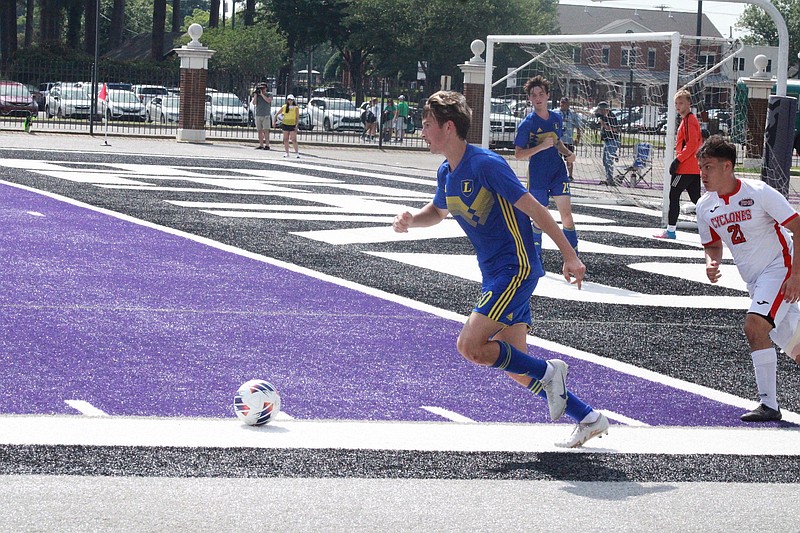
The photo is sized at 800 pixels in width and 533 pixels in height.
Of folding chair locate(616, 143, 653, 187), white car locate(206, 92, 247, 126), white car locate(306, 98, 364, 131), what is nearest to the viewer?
folding chair locate(616, 143, 653, 187)

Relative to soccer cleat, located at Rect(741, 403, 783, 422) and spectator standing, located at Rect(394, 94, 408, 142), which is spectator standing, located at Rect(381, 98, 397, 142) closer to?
spectator standing, located at Rect(394, 94, 408, 142)

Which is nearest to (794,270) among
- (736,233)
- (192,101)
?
(736,233)

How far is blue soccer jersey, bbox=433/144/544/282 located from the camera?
6.02 meters

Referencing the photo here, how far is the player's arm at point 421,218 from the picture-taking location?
660 centimetres

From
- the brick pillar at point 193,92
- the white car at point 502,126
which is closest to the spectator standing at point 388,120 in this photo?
the brick pillar at point 193,92

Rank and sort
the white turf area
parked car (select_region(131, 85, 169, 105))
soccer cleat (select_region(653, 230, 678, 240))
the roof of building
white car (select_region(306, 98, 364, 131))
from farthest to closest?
the roof of building → white car (select_region(306, 98, 364, 131)) → parked car (select_region(131, 85, 169, 105)) → soccer cleat (select_region(653, 230, 678, 240)) → the white turf area

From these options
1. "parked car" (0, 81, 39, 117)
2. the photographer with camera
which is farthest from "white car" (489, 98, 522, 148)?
"parked car" (0, 81, 39, 117)

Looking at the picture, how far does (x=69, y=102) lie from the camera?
45.1m

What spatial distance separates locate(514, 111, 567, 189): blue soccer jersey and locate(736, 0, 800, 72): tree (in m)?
83.3

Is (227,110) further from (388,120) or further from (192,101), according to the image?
(192,101)

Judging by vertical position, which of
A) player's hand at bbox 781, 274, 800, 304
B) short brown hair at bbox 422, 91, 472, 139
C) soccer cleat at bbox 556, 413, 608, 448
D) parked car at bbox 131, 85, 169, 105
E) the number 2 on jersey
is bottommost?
soccer cleat at bbox 556, 413, 608, 448

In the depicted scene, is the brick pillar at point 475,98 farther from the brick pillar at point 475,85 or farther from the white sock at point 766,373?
the white sock at point 766,373

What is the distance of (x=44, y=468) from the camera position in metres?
5.54

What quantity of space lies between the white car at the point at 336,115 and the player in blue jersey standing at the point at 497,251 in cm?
3874
